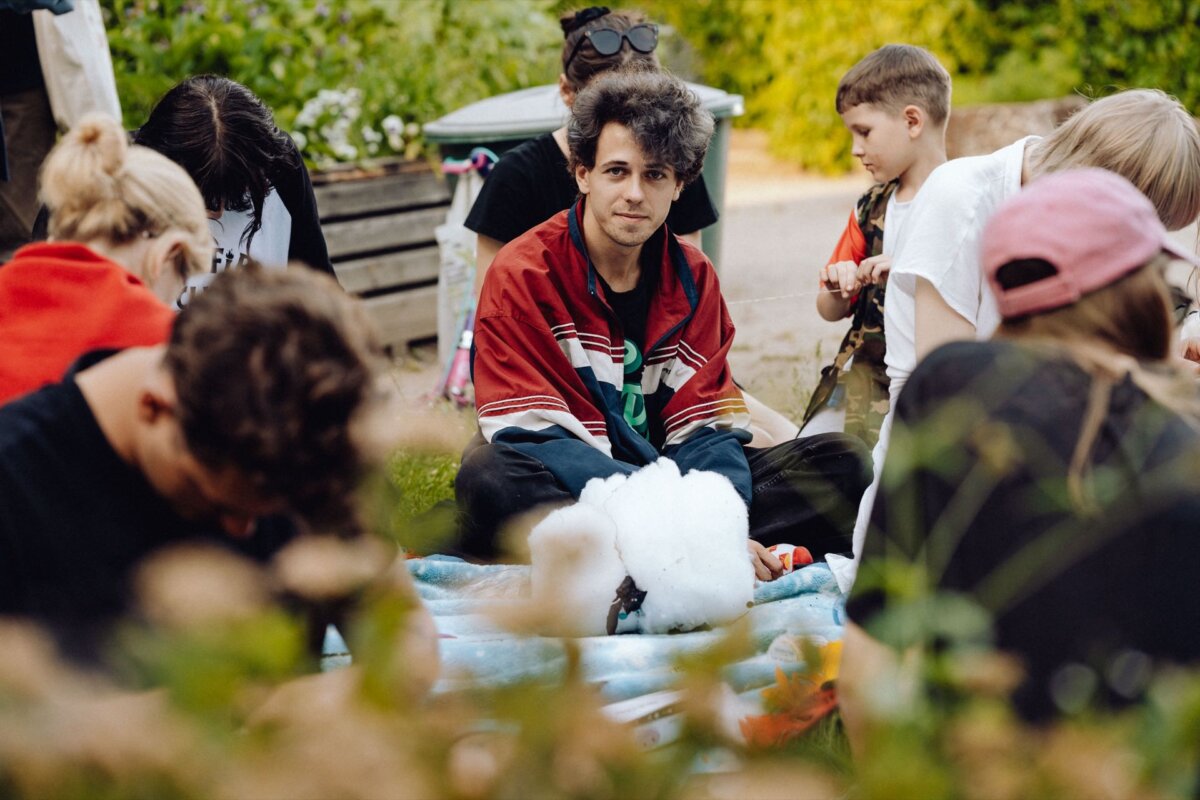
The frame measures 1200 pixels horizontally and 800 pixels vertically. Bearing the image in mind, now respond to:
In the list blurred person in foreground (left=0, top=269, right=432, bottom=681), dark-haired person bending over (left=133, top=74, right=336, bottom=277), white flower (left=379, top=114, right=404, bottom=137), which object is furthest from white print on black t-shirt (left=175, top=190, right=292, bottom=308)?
white flower (left=379, top=114, right=404, bottom=137)

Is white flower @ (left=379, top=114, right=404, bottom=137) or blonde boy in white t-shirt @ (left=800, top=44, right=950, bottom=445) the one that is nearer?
blonde boy in white t-shirt @ (left=800, top=44, right=950, bottom=445)

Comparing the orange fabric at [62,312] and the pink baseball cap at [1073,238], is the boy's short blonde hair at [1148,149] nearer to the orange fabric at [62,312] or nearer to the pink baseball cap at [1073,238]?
the pink baseball cap at [1073,238]

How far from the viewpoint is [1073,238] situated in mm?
1692

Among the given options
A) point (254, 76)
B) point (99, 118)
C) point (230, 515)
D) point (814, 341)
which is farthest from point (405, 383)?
point (230, 515)

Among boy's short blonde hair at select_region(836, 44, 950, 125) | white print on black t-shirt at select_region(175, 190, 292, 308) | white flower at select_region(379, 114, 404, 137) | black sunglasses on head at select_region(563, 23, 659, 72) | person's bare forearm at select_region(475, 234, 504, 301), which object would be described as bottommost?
white flower at select_region(379, 114, 404, 137)

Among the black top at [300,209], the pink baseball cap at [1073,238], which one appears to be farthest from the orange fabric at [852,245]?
the pink baseball cap at [1073,238]

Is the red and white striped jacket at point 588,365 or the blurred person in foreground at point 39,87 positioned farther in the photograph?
the blurred person in foreground at point 39,87

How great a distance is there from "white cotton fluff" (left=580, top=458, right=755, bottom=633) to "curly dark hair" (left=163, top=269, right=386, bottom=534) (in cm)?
151

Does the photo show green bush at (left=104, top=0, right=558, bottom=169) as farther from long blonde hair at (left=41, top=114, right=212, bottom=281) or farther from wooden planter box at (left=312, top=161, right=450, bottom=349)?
long blonde hair at (left=41, top=114, right=212, bottom=281)

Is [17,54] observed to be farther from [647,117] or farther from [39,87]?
[647,117]

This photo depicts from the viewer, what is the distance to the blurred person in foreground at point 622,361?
337 centimetres

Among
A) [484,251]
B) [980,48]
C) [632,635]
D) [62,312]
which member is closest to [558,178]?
[484,251]

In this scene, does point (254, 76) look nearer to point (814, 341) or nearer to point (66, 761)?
point (814, 341)

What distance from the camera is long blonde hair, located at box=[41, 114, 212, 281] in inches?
82.8
